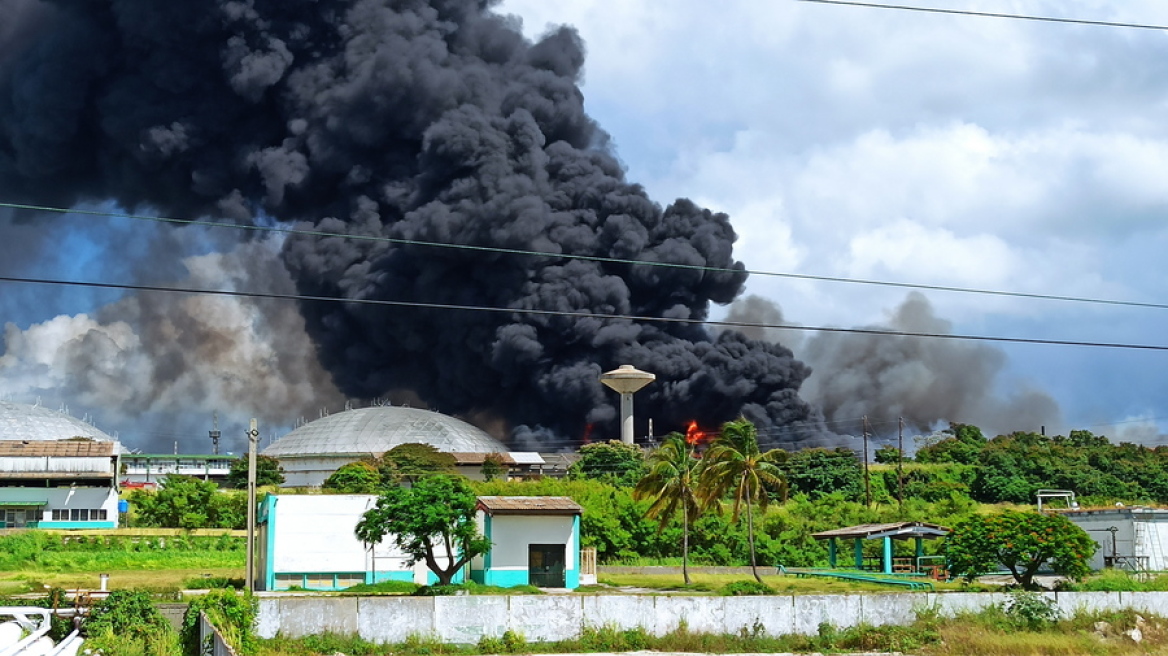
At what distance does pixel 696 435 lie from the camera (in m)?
109

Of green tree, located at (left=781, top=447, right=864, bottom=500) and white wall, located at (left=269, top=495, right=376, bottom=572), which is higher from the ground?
green tree, located at (left=781, top=447, right=864, bottom=500)

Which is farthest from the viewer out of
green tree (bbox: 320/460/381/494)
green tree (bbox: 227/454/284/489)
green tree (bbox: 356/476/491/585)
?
green tree (bbox: 227/454/284/489)

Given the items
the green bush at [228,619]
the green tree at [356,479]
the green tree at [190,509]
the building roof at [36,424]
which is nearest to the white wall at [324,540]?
the green bush at [228,619]

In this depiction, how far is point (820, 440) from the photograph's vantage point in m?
112

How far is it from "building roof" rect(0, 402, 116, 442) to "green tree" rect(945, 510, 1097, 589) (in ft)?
289

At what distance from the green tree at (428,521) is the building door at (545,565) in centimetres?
478

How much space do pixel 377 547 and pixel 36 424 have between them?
7683cm

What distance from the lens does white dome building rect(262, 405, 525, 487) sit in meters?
115

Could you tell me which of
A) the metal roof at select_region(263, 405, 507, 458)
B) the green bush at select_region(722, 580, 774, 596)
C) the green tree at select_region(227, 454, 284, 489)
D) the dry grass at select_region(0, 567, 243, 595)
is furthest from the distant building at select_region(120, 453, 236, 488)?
the green bush at select_region(722, 580, 774, 596)

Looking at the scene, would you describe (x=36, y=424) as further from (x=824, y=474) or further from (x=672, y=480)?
(x=672, y=480)

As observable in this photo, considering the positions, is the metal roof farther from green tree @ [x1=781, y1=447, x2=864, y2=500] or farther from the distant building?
the distant building

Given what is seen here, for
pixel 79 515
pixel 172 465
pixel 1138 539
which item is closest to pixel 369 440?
pixel 79 515

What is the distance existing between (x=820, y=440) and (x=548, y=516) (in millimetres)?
66341

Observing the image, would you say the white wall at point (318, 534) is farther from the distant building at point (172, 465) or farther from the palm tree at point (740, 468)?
the distant building at point (172, 465)
